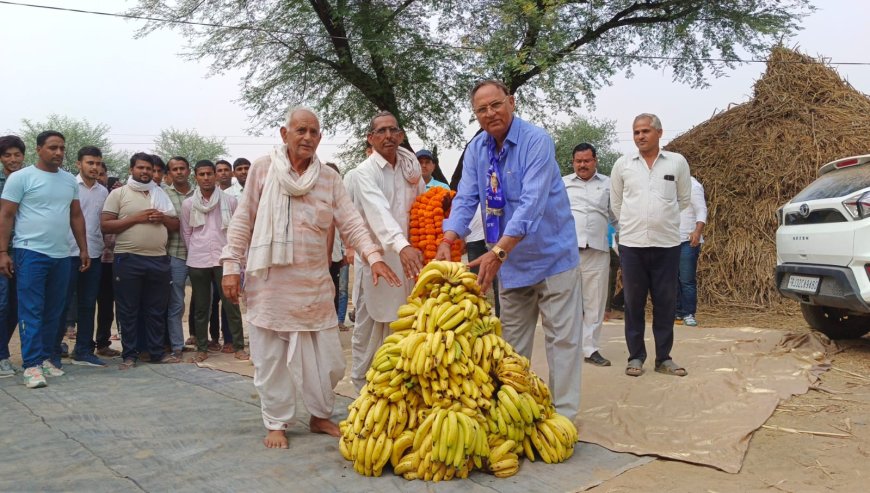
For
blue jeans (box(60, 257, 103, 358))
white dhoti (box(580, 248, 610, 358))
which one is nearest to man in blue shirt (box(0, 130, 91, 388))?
blue jeans (box(60, 257, 103, 358))

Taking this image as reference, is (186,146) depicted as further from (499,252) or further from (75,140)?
(499,252)

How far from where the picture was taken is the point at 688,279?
8.65 m

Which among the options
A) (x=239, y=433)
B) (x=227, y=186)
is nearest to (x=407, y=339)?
(x=239, y=433)

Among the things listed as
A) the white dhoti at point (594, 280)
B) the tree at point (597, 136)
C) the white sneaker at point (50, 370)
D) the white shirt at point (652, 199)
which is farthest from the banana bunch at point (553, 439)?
the tree at point (597, 136)

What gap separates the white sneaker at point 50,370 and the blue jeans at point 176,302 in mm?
1212

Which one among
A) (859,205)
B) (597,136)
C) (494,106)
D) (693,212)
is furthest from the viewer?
(597,136)

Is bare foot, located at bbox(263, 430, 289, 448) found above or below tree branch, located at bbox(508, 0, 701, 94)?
below

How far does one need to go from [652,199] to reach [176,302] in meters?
4.96

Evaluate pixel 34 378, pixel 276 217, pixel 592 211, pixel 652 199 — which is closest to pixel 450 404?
pixel 276 217

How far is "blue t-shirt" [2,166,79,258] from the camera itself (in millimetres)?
5902

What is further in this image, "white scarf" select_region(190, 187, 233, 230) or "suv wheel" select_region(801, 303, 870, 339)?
"white scarf" select_region(190, 187, 233, 230)

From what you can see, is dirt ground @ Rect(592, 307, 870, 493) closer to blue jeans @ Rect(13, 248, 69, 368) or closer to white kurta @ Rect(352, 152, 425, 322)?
white kurta @ Rect(352, 152, 425, 322)

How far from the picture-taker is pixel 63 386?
562cm

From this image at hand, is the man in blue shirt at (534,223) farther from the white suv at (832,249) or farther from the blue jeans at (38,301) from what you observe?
the blue jeans at (38,301)
